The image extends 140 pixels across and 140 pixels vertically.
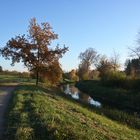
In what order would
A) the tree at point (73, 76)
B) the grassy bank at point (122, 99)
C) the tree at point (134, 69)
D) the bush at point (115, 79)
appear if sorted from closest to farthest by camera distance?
the grassy bank at point (122, 99), the bush at point (115, 79), the tree at point (134, 69), the tree at point (73, 76)

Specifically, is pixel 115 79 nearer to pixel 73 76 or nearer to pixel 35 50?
pixel 35 50

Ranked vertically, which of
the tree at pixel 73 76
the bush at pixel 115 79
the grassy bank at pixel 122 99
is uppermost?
the tree at pixel 73 76

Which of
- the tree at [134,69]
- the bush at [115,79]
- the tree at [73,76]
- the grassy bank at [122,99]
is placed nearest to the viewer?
the grassy bank at [122,99]

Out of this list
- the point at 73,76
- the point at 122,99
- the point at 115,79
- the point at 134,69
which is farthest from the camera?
the point at 73,76

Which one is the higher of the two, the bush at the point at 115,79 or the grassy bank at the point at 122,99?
the bush at the point at 115,79

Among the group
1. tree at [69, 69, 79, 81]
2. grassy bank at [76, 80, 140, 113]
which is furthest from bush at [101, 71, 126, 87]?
tree at [69, 69, 79, 81]

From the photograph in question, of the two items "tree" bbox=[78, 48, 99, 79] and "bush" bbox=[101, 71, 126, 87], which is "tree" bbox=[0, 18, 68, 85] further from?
"tree" bbox=[78, 48, 99, 79]

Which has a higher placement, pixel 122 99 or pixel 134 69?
pixel 134 69

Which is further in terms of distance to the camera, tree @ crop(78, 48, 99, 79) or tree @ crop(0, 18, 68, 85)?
tree @ crop(78, 48, 99, 79)

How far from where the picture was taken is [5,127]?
14984mm

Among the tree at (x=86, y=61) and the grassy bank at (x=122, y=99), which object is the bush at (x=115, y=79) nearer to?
the grassy bank at (x=122, y=99)

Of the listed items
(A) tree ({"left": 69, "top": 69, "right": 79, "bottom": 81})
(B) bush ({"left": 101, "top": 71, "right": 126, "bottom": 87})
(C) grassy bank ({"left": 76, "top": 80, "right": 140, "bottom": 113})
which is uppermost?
(A) tree ({"left": 69, "top": 69, "right": 79, "bottom": 81})

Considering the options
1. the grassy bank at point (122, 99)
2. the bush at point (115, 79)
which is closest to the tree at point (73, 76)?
the bush at point (115, 79)

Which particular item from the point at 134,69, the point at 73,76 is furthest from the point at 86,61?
the point at 134,69
